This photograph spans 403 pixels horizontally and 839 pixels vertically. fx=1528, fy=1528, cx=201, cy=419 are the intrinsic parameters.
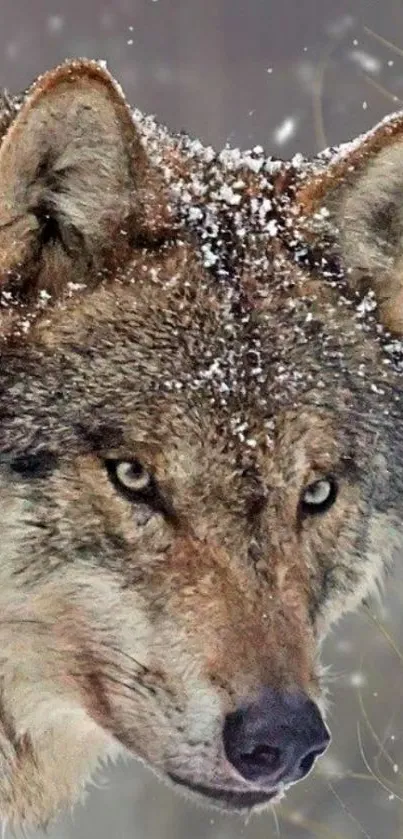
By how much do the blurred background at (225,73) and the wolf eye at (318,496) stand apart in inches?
233

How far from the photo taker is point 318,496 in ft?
12.5

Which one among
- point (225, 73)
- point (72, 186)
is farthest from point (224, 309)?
point (225, 73)

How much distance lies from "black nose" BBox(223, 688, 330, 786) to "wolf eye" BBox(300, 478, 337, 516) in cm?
56

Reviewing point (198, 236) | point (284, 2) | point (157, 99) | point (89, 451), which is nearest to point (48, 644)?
point (89, 451)

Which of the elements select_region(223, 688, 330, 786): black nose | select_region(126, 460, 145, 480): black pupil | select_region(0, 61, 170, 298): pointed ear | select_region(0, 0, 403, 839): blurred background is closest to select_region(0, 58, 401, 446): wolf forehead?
select_region(0, 61, 170, 298): pointed ear

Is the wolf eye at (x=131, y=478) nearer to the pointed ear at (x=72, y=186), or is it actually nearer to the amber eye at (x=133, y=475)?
the amber eye at (x=133, y=475)

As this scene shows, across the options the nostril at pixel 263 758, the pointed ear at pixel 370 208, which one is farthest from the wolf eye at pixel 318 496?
the nostril at pixel 263 758

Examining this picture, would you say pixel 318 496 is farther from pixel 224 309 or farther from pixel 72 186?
pixel 72 186

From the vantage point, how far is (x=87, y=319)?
3.74 meters

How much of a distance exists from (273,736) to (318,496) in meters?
0.71

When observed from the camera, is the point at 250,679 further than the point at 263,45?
No

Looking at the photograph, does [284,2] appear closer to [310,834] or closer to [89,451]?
[310,834]

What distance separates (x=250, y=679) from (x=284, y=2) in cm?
1353

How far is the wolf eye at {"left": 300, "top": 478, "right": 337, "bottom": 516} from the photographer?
12.4 ft
